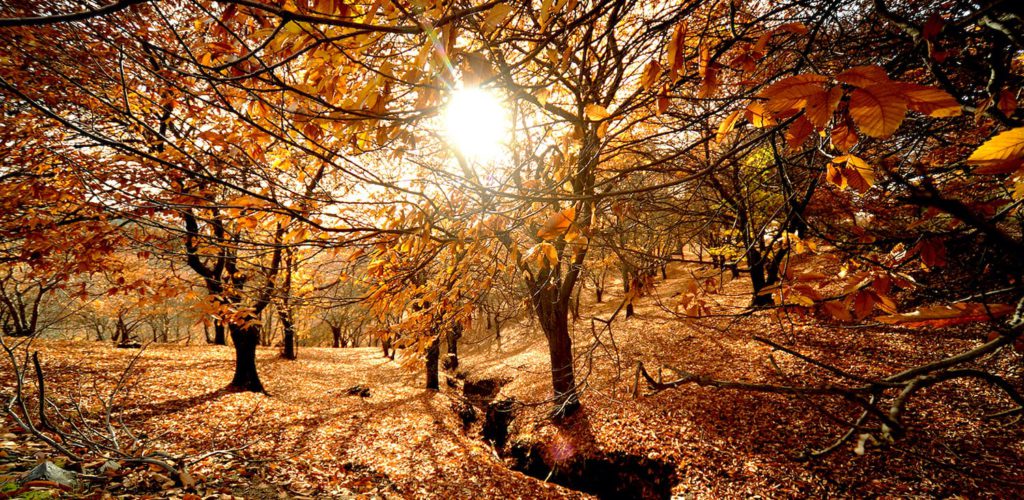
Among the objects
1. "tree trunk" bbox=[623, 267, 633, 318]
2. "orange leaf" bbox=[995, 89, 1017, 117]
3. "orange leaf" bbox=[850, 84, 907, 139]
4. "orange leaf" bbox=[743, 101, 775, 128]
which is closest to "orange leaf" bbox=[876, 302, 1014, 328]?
"orange leaf" bbox=[850, 84, 907, 139]

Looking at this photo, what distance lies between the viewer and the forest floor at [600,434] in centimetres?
457

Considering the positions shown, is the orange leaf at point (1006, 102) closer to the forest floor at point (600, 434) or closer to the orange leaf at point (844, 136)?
the orange leaf at point (844, 136)

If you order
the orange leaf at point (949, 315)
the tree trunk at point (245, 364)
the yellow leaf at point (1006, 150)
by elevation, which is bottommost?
the tree trunk at point (245, 364)

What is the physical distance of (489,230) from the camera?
2.26 meters

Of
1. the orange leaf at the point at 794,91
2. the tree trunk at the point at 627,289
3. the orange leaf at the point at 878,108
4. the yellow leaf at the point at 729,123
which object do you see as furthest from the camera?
the tree trunk at the point at 627,289

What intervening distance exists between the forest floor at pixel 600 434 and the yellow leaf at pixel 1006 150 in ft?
5.91

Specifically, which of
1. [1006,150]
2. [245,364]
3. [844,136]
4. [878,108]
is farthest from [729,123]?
[245,364]

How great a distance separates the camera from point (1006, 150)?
0.88 metres

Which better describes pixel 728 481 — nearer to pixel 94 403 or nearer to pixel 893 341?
pixel 893 341

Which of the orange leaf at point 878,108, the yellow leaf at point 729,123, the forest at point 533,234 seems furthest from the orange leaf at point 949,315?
the yellow leaf at point 729,123

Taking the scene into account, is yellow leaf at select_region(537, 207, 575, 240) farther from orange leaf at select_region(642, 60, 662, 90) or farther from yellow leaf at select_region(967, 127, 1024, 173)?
yellow leaf at select_region(967, 127, 1024, 173)

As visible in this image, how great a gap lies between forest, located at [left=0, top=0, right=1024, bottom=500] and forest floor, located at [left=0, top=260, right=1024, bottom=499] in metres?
0.06

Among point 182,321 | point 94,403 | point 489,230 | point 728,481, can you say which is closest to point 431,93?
point 489,230

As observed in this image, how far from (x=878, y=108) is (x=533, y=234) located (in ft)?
8.23
